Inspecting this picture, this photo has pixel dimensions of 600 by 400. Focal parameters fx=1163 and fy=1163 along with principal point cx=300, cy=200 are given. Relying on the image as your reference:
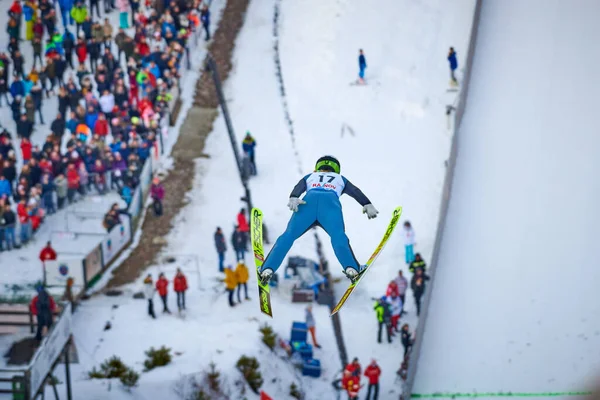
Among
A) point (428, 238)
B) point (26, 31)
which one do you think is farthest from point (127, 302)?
point (26, 31)

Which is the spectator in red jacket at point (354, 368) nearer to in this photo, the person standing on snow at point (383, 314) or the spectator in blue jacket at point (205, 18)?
the person standing on snow at point (383, 314)

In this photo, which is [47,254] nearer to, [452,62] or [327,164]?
[327,164]

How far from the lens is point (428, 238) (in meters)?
25.2

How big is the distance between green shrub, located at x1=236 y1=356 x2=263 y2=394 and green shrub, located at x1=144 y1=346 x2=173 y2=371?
3.97ft

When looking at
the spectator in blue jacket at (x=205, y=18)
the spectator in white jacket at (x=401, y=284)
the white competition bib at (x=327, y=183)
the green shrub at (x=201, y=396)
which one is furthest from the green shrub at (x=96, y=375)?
the spectator in blue jacket at (x=205, y=18)

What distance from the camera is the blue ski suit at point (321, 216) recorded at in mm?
11609

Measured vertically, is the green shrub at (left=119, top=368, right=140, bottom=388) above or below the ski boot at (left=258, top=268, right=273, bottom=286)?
below

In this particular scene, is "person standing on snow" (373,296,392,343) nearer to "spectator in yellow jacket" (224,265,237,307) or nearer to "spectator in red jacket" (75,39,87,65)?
"spectator in yellow jacket" (224,265,237,307)

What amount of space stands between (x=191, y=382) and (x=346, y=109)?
13301 mm

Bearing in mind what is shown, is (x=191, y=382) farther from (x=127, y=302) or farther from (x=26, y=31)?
(x=26, y=31)

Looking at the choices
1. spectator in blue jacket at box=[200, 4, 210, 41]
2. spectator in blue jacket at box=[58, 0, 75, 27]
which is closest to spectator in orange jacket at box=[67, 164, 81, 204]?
spectator in blue jacket at box=[58, 0, 75, 27]

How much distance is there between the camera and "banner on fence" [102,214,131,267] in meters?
22.9

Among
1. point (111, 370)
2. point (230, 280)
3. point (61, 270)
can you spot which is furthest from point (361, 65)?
point (111, 370)

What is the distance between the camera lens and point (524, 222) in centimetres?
2400
